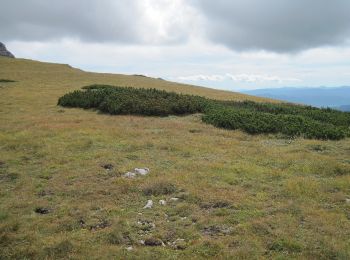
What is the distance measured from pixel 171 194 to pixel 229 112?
14747 mm

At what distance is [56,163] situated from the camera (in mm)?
16594

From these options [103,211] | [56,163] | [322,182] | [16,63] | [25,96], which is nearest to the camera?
[103,211]

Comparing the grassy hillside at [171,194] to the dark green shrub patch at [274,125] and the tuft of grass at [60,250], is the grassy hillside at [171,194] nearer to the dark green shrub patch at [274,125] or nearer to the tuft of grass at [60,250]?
the tuft of grass at [60,250]

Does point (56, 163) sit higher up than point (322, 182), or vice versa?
point (322, 182)

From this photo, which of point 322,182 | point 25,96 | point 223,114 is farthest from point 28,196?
point 25,96

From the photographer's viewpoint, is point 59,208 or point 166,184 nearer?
point 59,208

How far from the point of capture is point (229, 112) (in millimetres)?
26766

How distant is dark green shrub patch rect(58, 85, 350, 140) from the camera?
22.8 meters

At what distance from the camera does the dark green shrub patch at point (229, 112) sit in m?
22.8

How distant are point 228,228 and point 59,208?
16.8 ft

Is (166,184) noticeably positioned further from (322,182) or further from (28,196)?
(322,182)

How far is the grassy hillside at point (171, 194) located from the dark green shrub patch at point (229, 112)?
1.24 metres

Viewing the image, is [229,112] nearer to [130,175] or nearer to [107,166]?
[107,166]

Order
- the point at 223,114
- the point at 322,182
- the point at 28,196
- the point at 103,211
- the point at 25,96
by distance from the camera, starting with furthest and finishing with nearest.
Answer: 1. the point at 25,96
2. the point at 223,114
3. the point at 322,182
4. the point at 28,196
5. the point at 103,211
